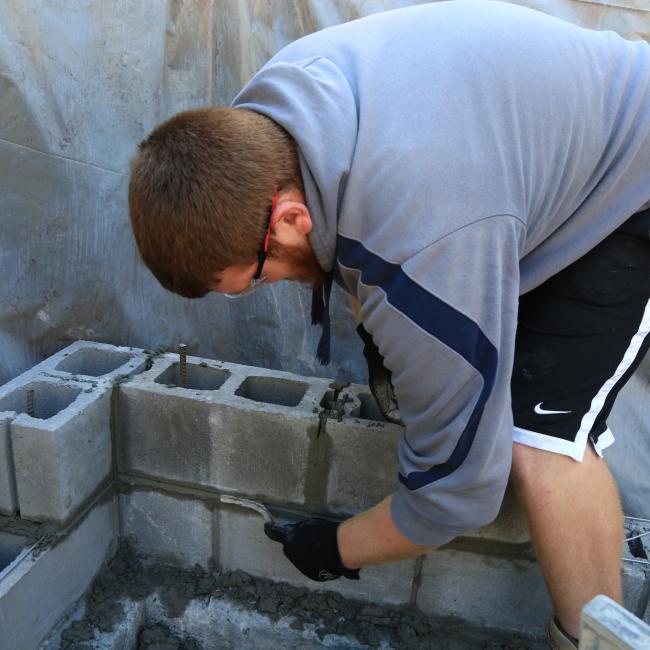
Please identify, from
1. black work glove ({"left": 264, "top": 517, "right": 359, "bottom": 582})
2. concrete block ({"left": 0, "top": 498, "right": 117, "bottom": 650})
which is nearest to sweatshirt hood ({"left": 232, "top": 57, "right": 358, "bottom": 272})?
black work glove ({"left": 264, "top": 517, "right": 359, "bottom": 582})

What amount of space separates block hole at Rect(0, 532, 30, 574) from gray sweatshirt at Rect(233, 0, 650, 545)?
1226mm

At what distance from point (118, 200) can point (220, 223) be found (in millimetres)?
1333

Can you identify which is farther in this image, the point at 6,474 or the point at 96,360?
the point at 96,360

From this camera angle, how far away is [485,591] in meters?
1.98

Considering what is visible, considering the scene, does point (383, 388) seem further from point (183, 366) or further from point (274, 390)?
point (183, 366)

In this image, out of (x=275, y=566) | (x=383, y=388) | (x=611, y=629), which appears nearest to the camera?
(x=611, y=629)

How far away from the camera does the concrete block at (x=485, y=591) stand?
194 cm

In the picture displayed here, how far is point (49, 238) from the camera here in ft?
7.44

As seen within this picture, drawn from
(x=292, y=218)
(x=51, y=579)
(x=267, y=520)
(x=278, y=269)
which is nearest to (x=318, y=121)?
(x=292, y=218)

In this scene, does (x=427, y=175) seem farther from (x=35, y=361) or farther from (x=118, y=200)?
(x=35, y=361)

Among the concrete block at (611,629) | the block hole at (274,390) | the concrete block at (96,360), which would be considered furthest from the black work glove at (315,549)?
the concrete block at (611,629)

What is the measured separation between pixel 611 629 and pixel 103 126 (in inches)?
86.3

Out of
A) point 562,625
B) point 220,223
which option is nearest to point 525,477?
point 562,625

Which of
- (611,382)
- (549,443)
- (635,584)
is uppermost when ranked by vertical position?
(611,382)
